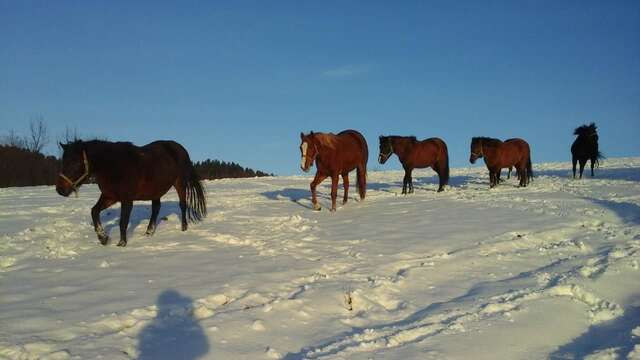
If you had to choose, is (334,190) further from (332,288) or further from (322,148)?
(332,288)

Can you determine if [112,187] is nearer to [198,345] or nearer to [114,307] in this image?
[114,307]

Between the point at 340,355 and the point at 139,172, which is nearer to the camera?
the point at 340,355

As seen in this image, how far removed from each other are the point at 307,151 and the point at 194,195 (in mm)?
2568

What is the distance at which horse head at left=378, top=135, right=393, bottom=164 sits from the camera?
15.1 meters

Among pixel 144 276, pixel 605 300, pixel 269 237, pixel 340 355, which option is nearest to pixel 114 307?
pixel 144 276

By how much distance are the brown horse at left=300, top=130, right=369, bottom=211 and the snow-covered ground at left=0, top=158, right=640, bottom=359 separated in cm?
177

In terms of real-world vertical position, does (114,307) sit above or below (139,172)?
below

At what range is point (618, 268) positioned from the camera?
5984 millimetres

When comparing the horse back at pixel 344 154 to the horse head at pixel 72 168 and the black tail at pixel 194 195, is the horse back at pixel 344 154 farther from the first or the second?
the horse head at pixel 72 168

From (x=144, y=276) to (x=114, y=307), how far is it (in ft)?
3.56

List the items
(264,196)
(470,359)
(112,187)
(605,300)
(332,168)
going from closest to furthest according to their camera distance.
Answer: (470,359), (605,300), (112,187), (332,168), (264,196)

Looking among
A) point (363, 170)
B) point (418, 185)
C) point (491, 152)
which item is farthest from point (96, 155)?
point (418, 185)

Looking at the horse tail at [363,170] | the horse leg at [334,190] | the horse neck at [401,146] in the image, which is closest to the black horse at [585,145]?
the horse neck at [401,146]

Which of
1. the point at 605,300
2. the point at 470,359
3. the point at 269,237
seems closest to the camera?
the point at 470,359
